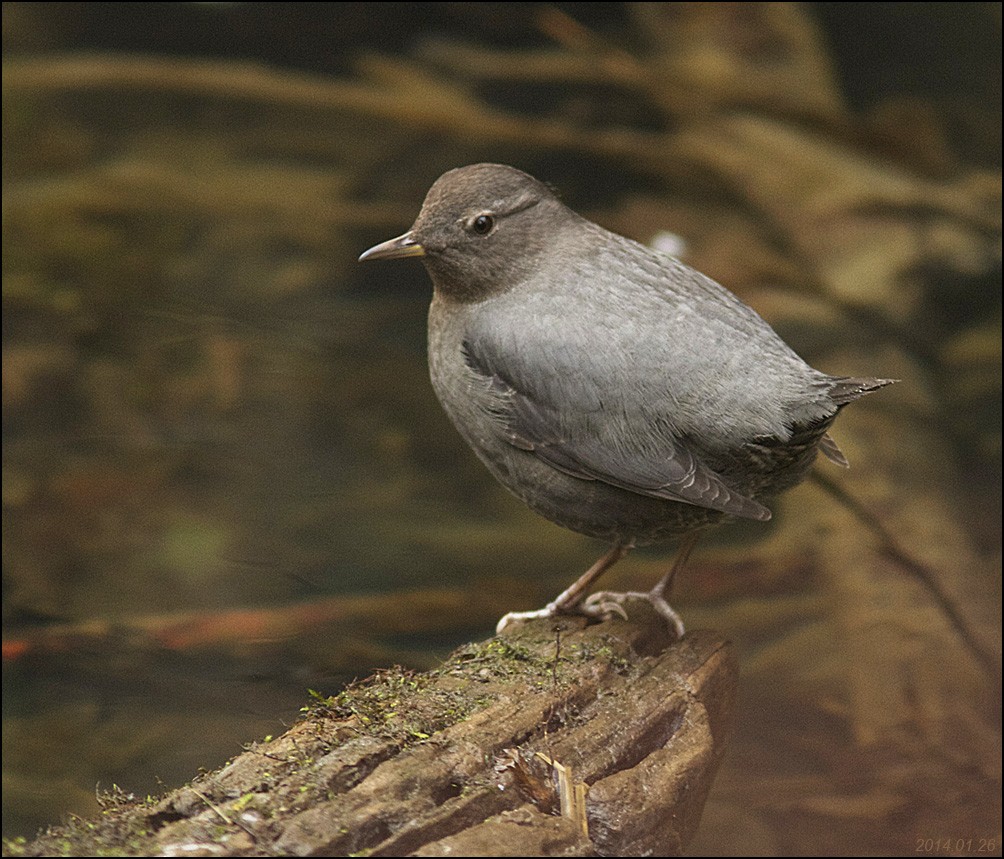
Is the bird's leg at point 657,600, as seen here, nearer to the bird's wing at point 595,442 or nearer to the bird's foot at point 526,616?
the bird's foot at point 526,616

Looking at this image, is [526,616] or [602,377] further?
[526,616]

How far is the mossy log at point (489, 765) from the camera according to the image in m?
2.26

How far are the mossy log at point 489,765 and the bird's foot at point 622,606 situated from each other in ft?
0.19

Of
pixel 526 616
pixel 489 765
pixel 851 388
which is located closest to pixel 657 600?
pixel 526 616

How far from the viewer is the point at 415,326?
648 cm

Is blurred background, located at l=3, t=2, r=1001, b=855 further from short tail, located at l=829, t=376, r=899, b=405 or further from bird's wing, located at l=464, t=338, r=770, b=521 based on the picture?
short tail, located at l=829, t=376, r=899, b=405

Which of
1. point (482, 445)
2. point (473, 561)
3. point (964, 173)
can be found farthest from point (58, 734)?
point (964, 173)

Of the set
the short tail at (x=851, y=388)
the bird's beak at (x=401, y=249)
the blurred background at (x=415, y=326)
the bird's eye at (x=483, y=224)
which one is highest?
the bird's eye at (x=483, y=224)

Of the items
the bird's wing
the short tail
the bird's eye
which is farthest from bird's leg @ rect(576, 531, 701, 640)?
the bird's eye

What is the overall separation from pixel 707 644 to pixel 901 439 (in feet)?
9.68

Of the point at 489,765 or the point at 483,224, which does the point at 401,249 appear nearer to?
the point at 483,224

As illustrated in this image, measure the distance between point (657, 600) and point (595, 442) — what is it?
655 mm

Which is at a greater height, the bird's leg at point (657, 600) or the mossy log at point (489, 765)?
the mossy log at point (489, 765)

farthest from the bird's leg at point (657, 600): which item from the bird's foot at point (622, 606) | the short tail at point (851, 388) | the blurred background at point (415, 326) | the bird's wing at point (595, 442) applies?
the blurred background at point (415, 326)
